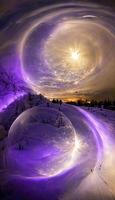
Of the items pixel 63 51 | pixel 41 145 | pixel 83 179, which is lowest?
pixel 83 179

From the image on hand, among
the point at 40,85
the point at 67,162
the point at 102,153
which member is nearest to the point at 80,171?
the point at 67,162

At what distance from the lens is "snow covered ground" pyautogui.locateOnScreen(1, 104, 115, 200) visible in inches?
240

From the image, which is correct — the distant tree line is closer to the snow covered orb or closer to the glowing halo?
the glowing halo

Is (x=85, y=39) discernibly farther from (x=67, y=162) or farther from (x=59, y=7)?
(x=67, y=162)

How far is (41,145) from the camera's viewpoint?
6.84 metres

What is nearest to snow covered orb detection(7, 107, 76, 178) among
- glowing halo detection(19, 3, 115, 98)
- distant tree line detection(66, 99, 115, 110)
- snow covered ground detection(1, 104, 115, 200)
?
snow covered ground detection(1, 104, 115, 200)

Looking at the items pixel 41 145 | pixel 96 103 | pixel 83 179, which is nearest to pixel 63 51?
pixel 96 103

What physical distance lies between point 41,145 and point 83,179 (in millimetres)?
1061

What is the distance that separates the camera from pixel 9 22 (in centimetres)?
865

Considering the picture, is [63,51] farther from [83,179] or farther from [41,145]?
[83,179]

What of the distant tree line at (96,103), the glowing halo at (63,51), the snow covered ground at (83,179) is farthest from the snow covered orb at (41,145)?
the distant tree line at (96,103)

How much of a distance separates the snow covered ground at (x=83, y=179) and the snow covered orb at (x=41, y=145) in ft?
0.67

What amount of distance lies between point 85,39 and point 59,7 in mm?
1612

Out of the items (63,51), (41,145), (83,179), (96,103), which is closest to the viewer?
(83,179)
